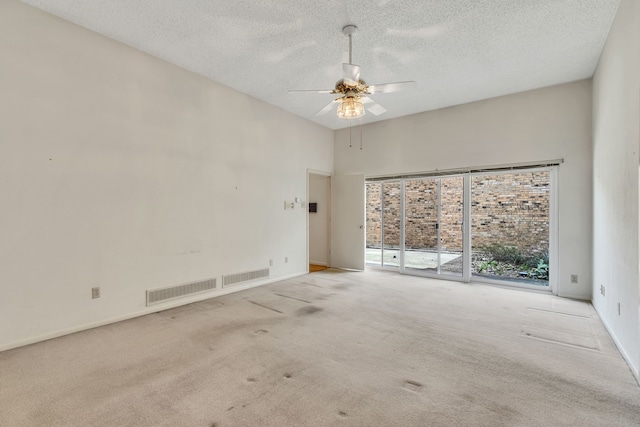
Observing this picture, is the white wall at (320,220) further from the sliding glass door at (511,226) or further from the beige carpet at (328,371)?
the beige carpet at (328,371)

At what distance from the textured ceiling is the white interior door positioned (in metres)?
2.63

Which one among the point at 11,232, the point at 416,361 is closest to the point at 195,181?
the point at 11,232

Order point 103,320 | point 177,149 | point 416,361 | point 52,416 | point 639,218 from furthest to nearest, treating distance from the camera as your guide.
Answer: point 177,149 → point 103,320 → point 416,361 → point 639,218 → point 52,416

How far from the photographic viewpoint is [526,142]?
4.92 m

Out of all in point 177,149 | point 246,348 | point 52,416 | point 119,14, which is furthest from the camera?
point 177,149

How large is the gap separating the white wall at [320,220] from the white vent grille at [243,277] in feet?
7.08

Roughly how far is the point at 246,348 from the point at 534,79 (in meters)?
5.27

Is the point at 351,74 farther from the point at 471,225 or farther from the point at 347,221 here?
the point at 347,221

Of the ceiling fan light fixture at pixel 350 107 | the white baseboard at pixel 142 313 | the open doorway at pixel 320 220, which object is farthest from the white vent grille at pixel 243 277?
the ceiling fan light fixture at pixel 350 107

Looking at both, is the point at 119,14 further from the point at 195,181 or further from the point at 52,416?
the point at 52,416

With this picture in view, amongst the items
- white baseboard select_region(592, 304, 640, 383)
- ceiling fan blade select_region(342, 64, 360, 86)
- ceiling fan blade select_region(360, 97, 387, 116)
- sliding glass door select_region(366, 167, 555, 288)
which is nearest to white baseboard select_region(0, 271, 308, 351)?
sliding glass door select_region(366, 167, 555, 288)

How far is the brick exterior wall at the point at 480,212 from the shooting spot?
495 centimetres

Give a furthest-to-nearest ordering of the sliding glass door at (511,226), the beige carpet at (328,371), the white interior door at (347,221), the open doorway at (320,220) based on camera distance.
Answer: the open doorway at (320,220), the white interior door at (347,221), the sliding glass door at (511,226), the beige carpet at (328,371)

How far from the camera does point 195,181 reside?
4324mm
